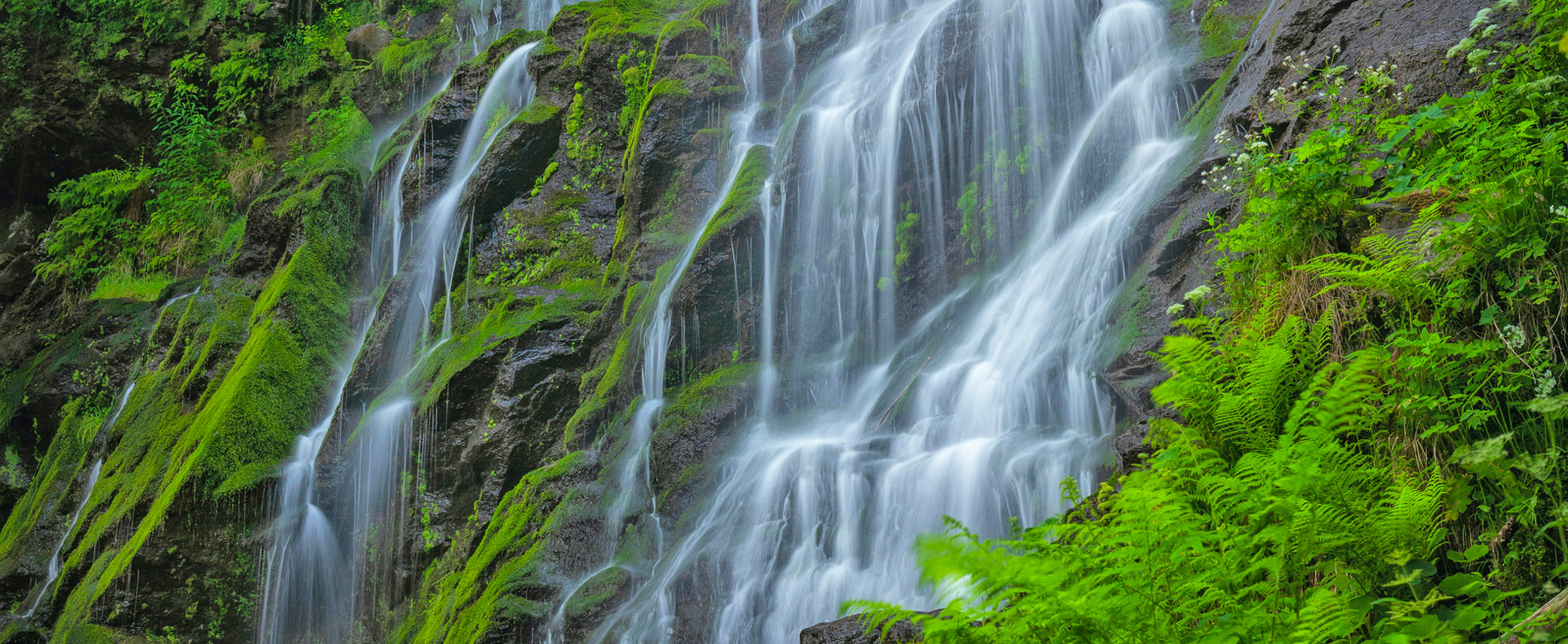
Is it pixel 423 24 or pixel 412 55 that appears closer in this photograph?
pixel 412 55

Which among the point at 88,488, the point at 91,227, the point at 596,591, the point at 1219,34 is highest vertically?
the point at 91,227

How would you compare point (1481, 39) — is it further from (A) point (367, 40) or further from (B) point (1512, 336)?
(A) point (367, 40)

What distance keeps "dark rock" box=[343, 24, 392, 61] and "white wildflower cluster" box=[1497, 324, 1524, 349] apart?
763 inches

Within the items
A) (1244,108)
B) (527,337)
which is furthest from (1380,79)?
(527,337)

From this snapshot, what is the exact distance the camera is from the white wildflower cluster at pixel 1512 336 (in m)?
3.24

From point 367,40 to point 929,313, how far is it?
14.9 meters

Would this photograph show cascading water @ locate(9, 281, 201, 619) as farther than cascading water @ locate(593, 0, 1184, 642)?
Yes

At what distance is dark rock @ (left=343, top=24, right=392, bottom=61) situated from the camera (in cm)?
1906

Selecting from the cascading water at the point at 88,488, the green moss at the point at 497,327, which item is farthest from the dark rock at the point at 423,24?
the green moss at the point at 497,327

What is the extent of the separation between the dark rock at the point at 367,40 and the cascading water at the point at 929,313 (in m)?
11.3

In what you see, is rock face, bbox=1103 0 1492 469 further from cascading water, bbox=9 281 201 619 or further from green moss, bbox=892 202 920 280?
cascading water, bbox=9 281 201 619

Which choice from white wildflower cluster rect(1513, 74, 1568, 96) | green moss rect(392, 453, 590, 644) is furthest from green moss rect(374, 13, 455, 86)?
white wildflower cluster rect(1513, 74, 1568, 96)

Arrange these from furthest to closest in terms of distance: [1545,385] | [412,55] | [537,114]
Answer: [412,55] < [537,114] < [1545,385]

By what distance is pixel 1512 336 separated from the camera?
10.7 ft
